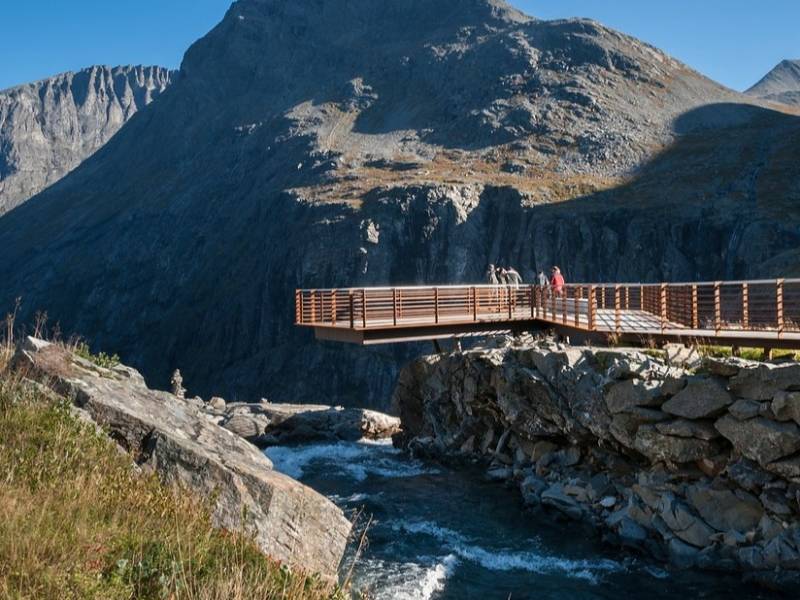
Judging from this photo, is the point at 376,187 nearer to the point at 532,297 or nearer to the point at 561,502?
the point at 532,297

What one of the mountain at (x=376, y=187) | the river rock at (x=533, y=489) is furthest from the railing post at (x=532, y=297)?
the mountain at (x=376, y=187)

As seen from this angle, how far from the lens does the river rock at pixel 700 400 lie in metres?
15.4

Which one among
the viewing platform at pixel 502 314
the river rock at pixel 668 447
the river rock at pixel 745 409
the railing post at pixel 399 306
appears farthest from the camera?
the railing post at pixel 399 306

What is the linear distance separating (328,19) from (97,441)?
147564mm

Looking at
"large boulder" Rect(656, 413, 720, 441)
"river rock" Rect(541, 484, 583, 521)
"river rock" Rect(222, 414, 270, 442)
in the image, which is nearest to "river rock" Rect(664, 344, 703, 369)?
"large boulder" Rect(656, 413, 720, 441)

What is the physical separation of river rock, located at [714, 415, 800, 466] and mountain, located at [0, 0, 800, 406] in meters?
32.6

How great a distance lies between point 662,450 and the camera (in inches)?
645

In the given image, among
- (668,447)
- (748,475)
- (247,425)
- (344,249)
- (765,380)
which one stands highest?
(344,249)

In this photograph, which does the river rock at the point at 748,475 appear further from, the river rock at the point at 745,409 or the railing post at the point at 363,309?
the railing post at the point at 363,309

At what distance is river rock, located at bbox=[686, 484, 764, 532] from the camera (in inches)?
570

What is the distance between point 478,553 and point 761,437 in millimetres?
6923

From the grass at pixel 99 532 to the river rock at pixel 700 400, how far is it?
41.7 ft

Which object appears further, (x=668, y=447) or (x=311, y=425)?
(x=311, y=425)

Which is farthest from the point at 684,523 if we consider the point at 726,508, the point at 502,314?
the point at 502,314
